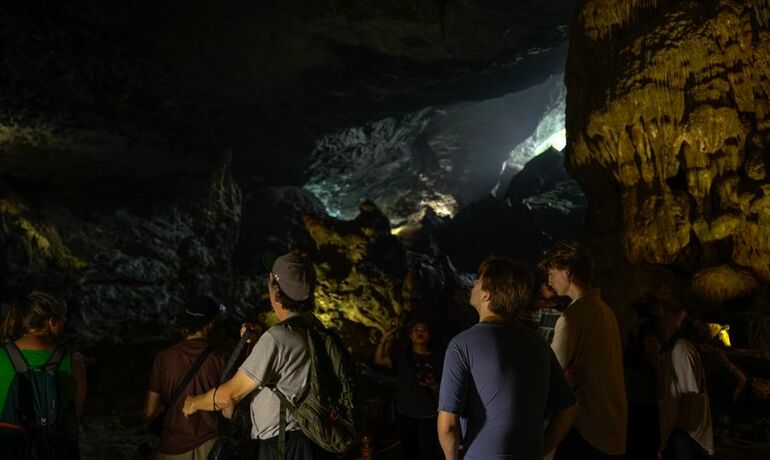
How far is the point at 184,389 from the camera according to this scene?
2.57 metres

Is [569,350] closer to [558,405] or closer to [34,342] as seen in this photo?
[558,405]

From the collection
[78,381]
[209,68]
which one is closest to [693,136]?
[78,381]

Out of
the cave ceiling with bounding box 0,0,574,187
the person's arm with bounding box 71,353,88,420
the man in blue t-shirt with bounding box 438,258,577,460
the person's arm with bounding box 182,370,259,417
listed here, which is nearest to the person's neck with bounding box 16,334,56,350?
the person's arm with bounding box 71,353,88,420

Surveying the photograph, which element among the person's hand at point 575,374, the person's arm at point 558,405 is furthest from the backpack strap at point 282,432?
the person's hand at point 575,374

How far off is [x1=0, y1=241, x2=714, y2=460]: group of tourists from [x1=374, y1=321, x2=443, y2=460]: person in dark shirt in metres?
1.53

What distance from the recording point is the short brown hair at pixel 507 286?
1944 mm

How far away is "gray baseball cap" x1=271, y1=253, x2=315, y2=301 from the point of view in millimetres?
2186

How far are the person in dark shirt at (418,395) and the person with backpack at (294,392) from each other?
6.34ft

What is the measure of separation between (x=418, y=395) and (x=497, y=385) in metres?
2.26

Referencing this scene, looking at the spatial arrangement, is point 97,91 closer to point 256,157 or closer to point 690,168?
point 256,157

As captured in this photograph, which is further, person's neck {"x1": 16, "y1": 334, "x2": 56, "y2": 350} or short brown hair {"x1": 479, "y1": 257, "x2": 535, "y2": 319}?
person's neck {"x1": 16, "y1": 334, "x2": 56, "y2": 350}

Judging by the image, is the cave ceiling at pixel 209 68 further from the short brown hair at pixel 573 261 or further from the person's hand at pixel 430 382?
the short brown hair at pixel 573 261

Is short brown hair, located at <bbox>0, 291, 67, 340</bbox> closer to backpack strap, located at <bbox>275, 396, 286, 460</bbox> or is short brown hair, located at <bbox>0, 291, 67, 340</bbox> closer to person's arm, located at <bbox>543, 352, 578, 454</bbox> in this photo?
backpack strap, located at <bbox>275, 396, 286, 460</bbox>

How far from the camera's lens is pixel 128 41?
34.7ft
